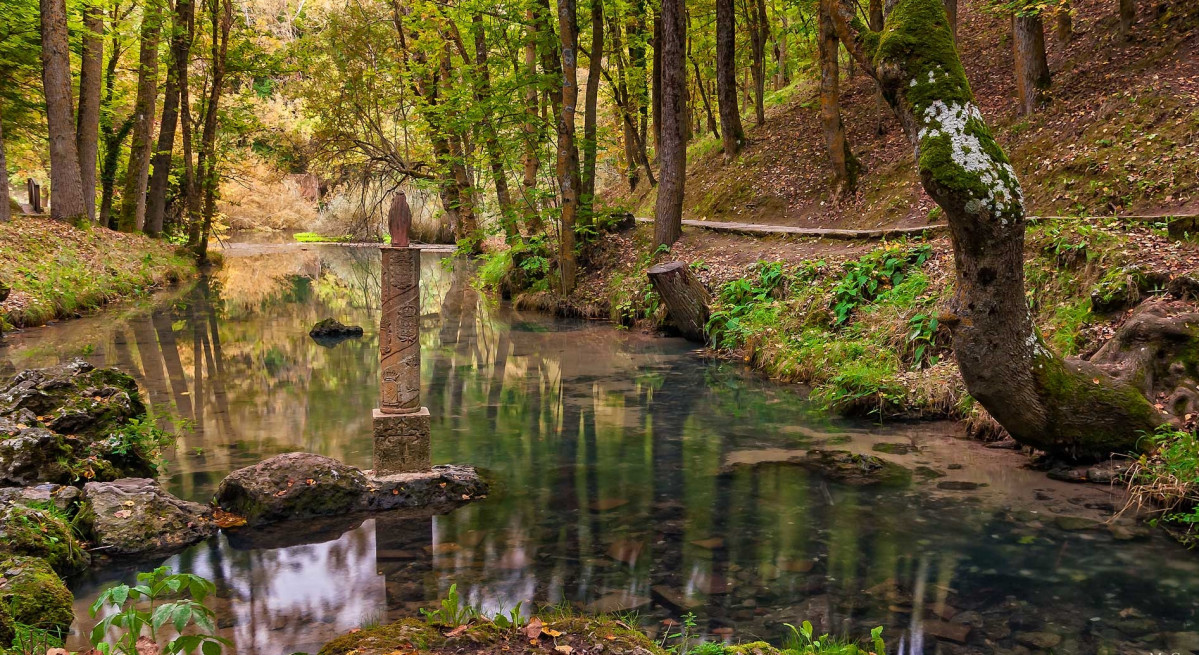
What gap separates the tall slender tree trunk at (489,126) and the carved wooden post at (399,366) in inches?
455

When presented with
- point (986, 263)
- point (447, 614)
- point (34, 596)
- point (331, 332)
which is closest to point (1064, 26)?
point (986, 263)

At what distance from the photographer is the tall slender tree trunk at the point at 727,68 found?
69.5 feet

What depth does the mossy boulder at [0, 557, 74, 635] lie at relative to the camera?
449 cm

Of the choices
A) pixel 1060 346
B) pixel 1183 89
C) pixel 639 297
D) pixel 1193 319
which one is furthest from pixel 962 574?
pixel 639 297

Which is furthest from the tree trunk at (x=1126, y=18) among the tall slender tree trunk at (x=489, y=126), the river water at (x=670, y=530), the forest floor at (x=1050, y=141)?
the tall slender tree trunk at (x=489, y=126)

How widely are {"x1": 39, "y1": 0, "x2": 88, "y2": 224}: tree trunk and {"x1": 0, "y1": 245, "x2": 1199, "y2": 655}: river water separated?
317 inches

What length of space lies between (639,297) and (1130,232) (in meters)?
9.85

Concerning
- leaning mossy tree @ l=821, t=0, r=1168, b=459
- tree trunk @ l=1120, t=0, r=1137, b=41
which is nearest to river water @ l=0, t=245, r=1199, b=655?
leaning mossy tree @ l=821, t=0, r=1168, b=459

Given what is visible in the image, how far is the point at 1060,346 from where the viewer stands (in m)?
9.27

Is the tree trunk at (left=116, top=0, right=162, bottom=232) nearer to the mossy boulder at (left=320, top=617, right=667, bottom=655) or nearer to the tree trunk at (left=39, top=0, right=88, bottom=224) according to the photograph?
the tree trunk at (left=39, top=0, right=88, bottom=224)

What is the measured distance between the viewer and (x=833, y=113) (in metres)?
17.7

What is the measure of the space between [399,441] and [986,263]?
5544 millimetres

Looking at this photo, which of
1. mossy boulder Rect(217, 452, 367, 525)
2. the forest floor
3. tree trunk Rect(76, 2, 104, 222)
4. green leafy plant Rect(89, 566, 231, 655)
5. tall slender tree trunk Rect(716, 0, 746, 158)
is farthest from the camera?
tree trunk Rect(76, 2, 104, 222)

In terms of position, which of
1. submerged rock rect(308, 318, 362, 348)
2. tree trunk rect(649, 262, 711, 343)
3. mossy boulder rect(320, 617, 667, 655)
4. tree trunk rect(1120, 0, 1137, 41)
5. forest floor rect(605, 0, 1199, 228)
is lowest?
mossy boulder rect(320, 617, 667, 655)
